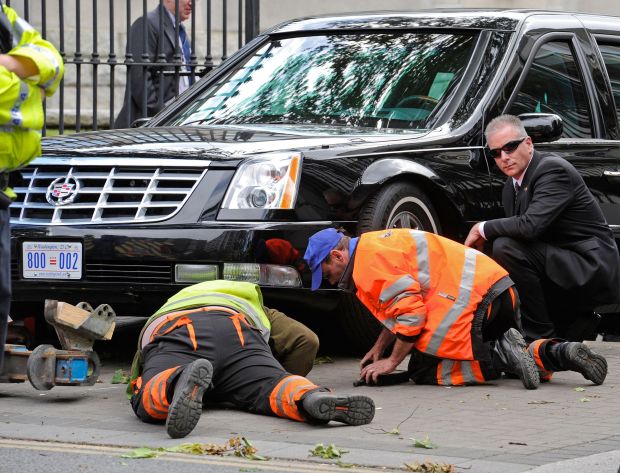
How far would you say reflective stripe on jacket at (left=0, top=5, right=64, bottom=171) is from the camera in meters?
4.57

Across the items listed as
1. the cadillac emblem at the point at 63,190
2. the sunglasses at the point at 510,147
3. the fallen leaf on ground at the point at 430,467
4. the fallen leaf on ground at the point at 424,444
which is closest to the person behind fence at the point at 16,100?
the fallen leaf on ground at the point at 430,467

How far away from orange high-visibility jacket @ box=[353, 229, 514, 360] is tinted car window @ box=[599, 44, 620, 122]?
2.53 metres

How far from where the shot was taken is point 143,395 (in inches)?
236

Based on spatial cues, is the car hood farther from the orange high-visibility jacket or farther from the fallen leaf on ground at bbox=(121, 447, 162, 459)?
the fallen leaf on ground at bbox=(121, 447, 162, 459)

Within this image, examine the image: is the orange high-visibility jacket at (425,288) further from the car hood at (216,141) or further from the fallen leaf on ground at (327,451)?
the fallen leaf on ground at (327,451)

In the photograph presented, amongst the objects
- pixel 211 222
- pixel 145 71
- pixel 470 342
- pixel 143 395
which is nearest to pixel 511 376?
pixel 470 342

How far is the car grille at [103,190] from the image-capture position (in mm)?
7324

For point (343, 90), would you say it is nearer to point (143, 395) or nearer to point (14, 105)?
point (143, 395)

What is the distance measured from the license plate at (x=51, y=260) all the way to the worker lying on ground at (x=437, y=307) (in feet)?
3.90

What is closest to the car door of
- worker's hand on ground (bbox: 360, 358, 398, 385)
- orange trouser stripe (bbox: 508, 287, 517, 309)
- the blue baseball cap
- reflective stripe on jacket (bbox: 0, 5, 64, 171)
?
orange trouser stripe (bbox: 508, 287, 517, 309)

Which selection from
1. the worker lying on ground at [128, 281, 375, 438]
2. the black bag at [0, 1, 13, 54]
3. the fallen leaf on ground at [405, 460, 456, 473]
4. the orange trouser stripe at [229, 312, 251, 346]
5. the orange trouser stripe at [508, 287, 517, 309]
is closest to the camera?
the black bag at [0, 1, 13, 54]

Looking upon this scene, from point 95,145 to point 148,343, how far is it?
1.62m

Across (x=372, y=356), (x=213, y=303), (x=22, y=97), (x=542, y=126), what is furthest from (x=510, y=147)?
(x=22, y=97)

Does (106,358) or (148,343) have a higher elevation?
(148,343)
